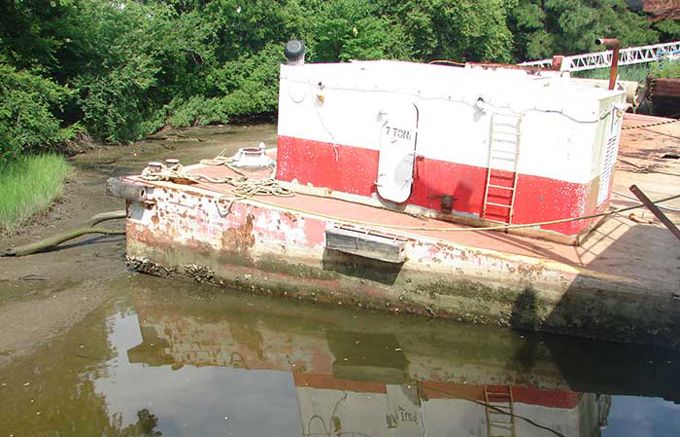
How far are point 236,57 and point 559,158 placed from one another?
17.3 m

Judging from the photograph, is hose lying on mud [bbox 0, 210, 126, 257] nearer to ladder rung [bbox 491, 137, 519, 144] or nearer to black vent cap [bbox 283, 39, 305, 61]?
black vent cap [bbox 283, 39, 305, 61]

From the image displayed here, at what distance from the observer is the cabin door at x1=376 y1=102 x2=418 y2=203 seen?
9.02 metres

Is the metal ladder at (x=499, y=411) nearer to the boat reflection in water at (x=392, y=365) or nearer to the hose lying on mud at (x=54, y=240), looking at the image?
the boat reflection in water at (x=392, y=365)

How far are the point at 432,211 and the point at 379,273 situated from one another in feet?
3.60

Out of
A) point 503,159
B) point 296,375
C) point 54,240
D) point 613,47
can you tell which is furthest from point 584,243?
point 54,240

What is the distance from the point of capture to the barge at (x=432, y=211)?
26.3 feet

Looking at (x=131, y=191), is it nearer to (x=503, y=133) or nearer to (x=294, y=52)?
(x=294, y=52)

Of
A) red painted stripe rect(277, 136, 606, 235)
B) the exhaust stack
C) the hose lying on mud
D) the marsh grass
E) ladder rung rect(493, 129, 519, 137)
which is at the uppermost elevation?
the exhaust stack

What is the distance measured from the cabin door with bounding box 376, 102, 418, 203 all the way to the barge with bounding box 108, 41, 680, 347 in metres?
0.01

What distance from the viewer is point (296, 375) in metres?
7.94

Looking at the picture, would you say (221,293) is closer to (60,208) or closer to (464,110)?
(464,110)

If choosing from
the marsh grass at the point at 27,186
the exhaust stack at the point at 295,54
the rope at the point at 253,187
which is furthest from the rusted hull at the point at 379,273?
the marsh grass at the point at 27,186

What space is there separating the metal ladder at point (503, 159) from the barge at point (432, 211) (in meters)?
0.02

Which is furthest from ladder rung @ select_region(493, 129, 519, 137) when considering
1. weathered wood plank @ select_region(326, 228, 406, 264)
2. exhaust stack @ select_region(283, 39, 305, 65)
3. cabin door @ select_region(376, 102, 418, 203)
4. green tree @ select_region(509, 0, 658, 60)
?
green tree @ select_region(509, 0, 658, 60)
